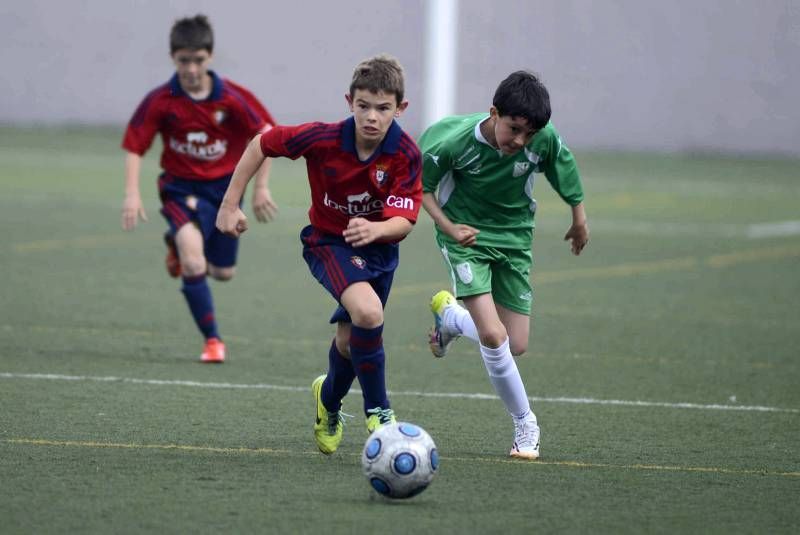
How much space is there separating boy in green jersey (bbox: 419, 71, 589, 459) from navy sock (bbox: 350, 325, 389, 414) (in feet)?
1.80

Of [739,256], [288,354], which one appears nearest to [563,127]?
[739,256]

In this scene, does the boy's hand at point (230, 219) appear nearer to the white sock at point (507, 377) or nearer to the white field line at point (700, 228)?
the white sock at point (507, 377)

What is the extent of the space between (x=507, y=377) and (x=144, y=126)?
367 centimetres

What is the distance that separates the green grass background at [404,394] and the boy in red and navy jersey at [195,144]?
515 mm

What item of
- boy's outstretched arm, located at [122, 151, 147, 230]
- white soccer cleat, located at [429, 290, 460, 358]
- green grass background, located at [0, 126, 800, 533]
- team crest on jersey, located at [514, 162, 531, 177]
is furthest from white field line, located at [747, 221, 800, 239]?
team crest on jersey, located at [514, 162, 531, 177]

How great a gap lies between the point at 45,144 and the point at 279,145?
73.7ft

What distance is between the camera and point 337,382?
616cm

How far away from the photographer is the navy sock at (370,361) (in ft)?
19.2

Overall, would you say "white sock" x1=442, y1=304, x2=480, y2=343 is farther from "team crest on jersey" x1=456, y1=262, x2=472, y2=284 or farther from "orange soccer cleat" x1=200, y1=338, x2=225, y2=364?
"orange soccer cleat" x1=200, y1=338, x2=225, y2=364

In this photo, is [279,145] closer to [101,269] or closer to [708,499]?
[708,499]

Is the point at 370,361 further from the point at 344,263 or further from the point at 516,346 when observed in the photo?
the point at 516,346

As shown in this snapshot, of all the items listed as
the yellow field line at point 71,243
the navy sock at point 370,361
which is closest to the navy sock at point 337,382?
the navy sock at point 370,361

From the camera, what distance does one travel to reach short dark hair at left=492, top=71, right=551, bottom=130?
237 inches

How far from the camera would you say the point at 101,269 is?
505 inches
